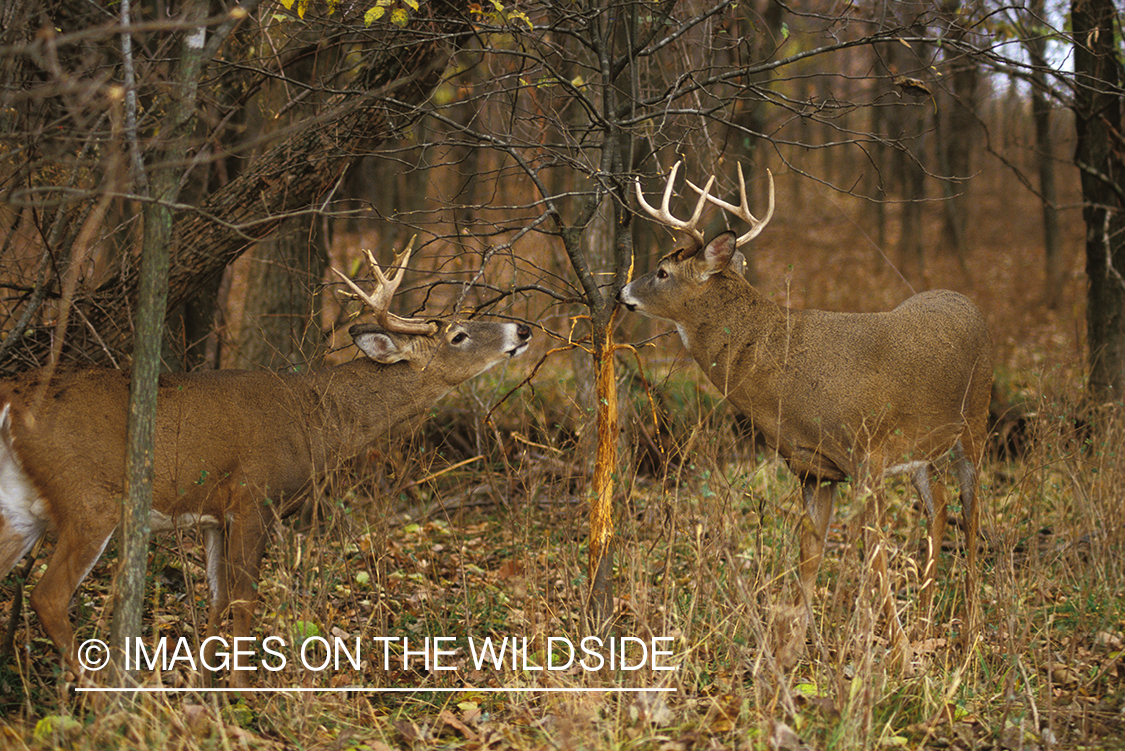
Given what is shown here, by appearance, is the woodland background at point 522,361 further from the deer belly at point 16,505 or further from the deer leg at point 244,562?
the deer belly at point 16,505

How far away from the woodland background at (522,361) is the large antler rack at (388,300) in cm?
20

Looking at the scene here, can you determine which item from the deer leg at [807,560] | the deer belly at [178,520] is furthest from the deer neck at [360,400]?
the deer leg at [807,560]

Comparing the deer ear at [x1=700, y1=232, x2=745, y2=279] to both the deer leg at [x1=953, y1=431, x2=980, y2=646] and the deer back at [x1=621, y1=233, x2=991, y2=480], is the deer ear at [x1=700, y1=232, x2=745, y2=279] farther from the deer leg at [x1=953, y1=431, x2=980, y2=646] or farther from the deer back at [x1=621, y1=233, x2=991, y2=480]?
the deer leg at [x1=953, y1=431, x2=980, y2=646]

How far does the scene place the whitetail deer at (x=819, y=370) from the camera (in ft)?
19.0

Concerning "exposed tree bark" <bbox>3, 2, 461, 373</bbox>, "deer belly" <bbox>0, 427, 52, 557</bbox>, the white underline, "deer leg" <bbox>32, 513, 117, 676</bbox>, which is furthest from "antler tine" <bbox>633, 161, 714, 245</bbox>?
"deer belly" <bbox>0, 427, 52, 557</bbox>

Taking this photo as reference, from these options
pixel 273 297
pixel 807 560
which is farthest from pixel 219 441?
pixel 273 297

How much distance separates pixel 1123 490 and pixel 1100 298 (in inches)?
118

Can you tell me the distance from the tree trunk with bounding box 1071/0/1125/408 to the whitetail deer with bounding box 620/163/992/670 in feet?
10.1

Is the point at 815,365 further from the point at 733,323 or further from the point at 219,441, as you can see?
the point at 219,441

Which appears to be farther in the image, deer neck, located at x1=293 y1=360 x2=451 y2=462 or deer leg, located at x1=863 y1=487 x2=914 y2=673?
deer neck, located at x1=293 y1=360 x2=451 y2=462

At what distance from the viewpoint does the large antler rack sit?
5.29 meters

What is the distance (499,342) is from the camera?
5.88m

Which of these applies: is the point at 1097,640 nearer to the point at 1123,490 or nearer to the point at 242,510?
the point at 1123,490

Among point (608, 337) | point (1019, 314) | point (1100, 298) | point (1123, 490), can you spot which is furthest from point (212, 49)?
point (1019, 314)
